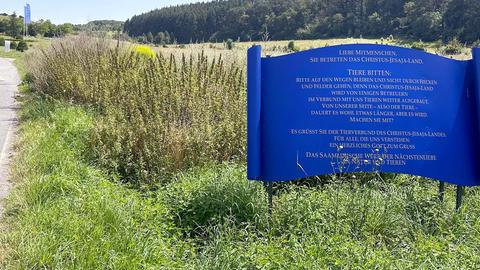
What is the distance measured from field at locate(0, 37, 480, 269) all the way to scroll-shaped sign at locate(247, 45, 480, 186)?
0.34m

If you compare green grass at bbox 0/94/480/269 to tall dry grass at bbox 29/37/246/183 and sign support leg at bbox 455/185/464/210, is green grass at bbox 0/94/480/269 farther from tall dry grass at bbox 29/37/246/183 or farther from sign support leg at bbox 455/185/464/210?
tall dry grass at bbox 29/37/246/183

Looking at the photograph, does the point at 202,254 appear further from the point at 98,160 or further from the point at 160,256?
the point at 98,160

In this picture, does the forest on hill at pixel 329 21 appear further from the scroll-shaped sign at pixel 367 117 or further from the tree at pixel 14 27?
the scroll-shaped sign at pixel 367 117

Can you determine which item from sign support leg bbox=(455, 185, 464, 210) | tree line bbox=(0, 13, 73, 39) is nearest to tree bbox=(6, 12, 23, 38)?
tree line bbox=(0, 13, 73, 39)

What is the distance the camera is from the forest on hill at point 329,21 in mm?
43281

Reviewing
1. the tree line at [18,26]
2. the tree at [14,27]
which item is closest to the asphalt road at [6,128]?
the tree line at [18,26]

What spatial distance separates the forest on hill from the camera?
4328 centimetres

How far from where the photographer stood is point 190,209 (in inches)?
165

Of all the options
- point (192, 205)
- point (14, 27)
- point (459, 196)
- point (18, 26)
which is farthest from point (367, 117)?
point (18, 26)

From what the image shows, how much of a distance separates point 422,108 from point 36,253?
127 inches

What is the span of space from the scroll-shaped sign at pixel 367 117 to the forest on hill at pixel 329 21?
29.7 metres

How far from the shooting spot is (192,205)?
425 centimetres

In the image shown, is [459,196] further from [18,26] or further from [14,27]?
[18,26]

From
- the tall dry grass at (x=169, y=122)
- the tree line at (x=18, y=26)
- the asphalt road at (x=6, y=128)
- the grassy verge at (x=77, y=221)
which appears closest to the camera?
the grassy verge at (x=77, y=221)
